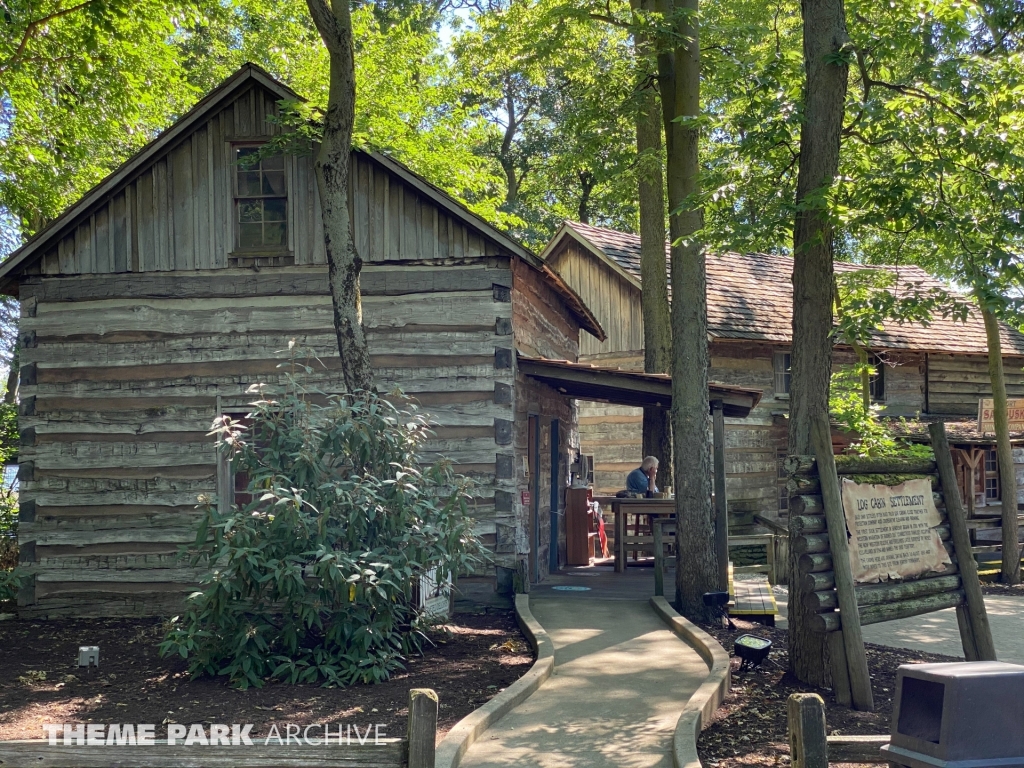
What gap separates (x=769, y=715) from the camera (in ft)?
24.3

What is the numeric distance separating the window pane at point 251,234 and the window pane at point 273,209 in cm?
16

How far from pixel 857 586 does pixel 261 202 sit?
27.9ft

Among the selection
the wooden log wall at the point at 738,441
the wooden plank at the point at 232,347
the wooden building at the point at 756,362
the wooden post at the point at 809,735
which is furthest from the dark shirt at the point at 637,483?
the wooden post at the point at 809,735

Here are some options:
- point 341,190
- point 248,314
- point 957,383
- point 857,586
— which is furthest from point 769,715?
point 957,383

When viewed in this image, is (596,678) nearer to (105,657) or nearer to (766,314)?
(105,657)

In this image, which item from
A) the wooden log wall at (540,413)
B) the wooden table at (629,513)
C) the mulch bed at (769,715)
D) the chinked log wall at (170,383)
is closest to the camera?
the mulch bed at (769,715)

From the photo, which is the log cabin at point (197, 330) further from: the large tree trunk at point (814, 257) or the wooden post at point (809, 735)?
the wooden post at point (809, 735)

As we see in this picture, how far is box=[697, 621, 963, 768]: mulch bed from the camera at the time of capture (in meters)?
6.52

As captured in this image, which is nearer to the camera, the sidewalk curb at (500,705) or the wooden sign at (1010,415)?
the sidewalk curb at (500,705)

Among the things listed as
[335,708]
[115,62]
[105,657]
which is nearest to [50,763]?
[335,708]

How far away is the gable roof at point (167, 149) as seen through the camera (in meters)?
12.0

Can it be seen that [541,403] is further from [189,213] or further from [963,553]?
[963,553]

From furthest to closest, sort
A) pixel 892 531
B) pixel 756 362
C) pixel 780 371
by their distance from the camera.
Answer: pixel 780 371, pixel 756 362, pixel 892 531

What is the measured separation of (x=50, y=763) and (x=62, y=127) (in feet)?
50.2
